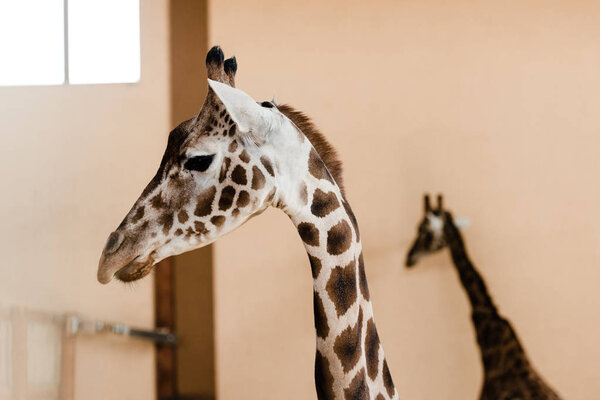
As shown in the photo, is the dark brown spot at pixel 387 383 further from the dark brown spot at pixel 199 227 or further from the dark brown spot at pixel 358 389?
the dark brown spot at pixel 199 227

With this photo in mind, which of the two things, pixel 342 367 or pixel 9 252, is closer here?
pixel 342 367

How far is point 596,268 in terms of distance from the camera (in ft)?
4.83

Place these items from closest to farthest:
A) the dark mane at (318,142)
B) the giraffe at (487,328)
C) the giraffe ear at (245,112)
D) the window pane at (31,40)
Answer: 1. the giraffe ear at (245,112)
2. the dark mane at (318,142)
3. the giraffe at (487,328)
4. the window pane at (31,40)

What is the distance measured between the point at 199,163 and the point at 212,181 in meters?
0.03

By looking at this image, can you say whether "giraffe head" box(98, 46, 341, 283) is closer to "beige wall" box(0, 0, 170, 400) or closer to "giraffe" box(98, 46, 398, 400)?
"giraffe" box(98, 46, 398, 400)

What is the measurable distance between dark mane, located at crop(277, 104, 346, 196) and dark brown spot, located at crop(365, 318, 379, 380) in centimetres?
18

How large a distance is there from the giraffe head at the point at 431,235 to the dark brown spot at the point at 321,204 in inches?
31.9

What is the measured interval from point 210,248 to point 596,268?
3.36ft

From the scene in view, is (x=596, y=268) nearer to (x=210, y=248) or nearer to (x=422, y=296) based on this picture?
(x=422, y=296)

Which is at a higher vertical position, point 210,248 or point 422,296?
point 210,248

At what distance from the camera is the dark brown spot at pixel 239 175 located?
2.21 feet

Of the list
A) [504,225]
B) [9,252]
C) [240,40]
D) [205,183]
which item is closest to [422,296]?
[504,225]

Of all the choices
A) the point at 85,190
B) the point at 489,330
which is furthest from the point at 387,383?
the point at 85,190

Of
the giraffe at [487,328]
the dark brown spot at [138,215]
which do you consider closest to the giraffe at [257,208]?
the dark brown spot at [138,215]
